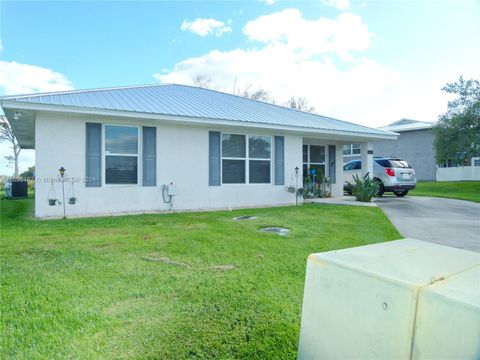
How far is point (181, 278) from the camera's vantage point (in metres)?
3.47

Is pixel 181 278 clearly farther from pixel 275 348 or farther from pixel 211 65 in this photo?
pixel 211 65

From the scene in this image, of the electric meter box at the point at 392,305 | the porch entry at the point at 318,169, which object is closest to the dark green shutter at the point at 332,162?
the porch entry at the point at 318,169

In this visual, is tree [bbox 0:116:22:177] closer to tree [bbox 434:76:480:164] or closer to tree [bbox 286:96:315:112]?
tree [bbox 286:96:315:112]

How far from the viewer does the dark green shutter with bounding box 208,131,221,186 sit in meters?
9.58

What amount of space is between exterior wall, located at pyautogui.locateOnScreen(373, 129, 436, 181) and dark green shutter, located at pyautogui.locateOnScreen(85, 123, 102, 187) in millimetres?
23707

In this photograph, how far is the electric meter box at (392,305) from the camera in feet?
4.00

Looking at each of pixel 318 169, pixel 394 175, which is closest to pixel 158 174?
pixel 318 169

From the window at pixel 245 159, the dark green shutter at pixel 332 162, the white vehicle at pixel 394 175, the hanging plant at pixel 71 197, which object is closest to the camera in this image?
the hanging plant at pixel 71 197

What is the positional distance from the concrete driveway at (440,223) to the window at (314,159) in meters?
3.77

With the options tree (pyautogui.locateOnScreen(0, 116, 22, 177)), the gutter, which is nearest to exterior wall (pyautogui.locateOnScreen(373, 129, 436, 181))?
the gutter

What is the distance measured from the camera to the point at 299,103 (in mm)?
32469

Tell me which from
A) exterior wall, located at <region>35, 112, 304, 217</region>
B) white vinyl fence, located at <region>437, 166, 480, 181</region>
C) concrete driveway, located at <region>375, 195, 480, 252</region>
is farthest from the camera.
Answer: white vinyl fence, located at <region>437, 166, 480, 181</region>

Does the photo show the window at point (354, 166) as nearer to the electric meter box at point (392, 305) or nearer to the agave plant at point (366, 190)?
the agave plant at point (366, 190)

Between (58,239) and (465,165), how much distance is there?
1165 inches
